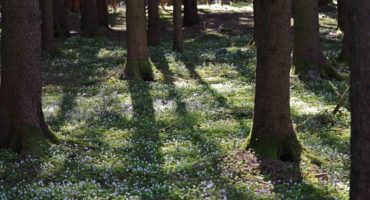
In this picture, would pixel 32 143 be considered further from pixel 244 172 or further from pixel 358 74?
pixel 358 74

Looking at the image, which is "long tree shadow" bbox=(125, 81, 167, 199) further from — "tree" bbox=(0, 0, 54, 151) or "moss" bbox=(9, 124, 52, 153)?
"tree" bbox=(0, 0, 54, 151)

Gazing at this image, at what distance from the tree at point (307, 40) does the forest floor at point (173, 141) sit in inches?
31.7

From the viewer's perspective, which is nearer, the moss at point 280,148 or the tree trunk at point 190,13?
the moss at point 280,148

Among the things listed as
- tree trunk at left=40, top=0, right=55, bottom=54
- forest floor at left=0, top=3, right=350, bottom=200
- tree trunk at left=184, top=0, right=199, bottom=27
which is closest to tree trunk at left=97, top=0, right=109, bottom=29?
tree trunk at left=184, top=0, right=199, bottom=27

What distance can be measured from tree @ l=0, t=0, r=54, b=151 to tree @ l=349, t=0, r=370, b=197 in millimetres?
7067

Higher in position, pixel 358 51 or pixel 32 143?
pixel 358 51

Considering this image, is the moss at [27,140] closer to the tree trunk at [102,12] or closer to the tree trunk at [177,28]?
the tree trunk at [177,28]

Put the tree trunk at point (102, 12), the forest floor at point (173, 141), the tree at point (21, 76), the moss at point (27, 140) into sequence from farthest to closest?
the tree trunk at point (102, 12) → the moss at point (27, 140) → the tree at point (21, 76) → the forest floor at point (173, 141)

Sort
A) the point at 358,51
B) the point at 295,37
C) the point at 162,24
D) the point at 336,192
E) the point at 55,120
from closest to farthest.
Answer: the point at 358,51 → the point at 336,192 → the point at 55,120 → the point at 295,37 → the point at 162,24

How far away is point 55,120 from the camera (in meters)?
14.1

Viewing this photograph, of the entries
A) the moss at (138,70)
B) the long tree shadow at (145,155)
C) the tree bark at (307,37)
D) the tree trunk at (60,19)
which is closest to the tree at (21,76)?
A: the long tree shadow at (145,155)

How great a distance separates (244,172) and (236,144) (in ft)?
5.49

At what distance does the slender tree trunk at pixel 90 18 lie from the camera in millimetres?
32250

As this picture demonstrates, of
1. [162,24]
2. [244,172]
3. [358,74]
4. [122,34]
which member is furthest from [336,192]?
[162,24]
